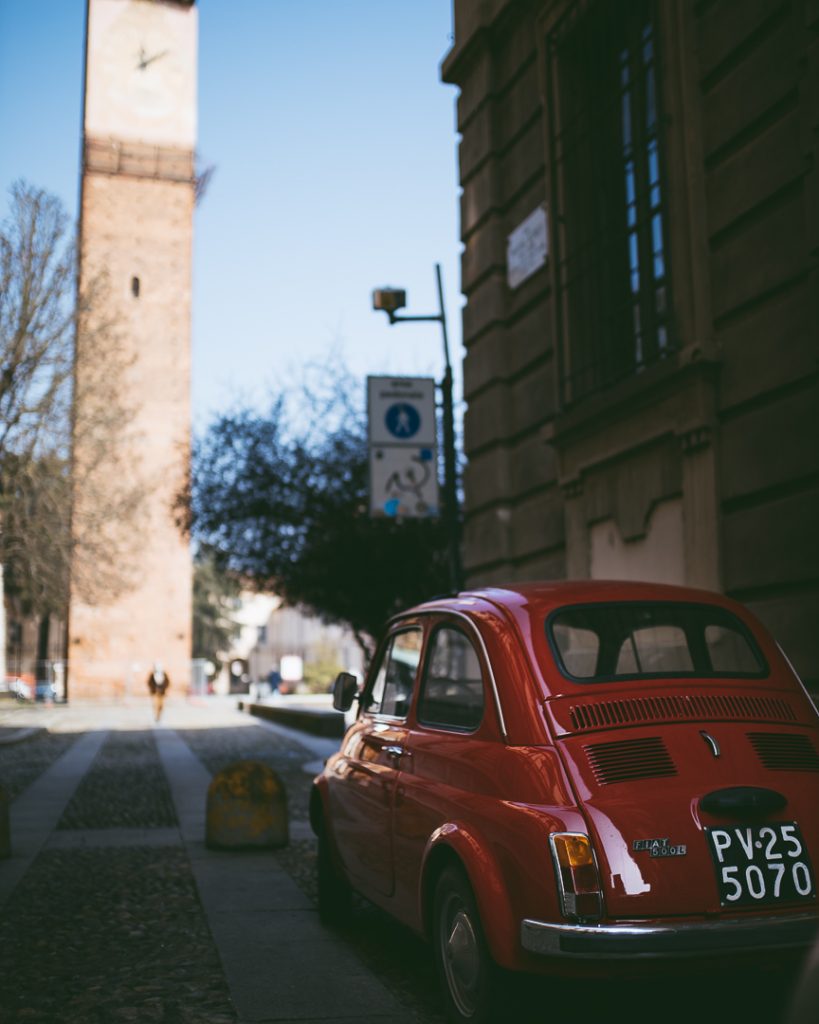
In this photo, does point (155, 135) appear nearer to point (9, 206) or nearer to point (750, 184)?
point (9, 206)

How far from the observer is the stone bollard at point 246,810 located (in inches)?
349

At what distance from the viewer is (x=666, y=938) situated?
Result: 11.7ft

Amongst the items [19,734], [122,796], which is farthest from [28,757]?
[122,796]

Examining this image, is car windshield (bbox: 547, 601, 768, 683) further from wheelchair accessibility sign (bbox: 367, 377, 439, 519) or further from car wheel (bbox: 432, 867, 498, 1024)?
wheelchair accessibility sign (bbox: 367, 377, 439, 519)

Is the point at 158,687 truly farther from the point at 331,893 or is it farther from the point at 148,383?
the point at 331,893

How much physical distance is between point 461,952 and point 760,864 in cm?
111

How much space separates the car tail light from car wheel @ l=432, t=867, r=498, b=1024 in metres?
0.42

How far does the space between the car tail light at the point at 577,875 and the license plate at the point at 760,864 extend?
1.28 feet

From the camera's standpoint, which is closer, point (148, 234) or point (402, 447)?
point (402, 447)

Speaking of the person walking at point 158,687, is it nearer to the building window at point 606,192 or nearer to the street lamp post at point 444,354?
the street lamp post at point 444,354

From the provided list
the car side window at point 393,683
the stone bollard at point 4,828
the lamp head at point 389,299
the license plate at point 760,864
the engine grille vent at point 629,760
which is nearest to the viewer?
the license plate at point 760,864

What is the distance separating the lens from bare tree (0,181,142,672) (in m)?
25.3

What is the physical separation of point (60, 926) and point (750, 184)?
21.7 ft

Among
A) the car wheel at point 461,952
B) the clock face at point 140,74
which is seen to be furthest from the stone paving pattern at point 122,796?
the clock face at point 140,74
